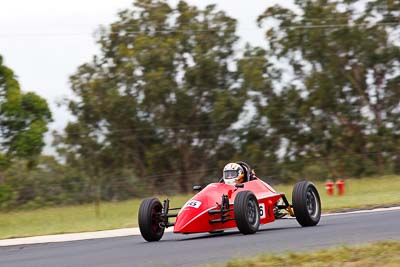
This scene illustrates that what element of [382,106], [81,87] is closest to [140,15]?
[81,87]

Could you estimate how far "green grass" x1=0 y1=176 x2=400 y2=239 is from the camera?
2892cm

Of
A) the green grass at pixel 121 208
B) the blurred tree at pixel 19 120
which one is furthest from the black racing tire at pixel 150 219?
the blurred tree at pixel 19 120

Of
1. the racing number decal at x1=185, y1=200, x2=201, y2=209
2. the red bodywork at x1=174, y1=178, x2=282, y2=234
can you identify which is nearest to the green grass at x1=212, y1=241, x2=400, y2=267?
the red bodywork at x1=174, y1=178, x2=282, y2=234

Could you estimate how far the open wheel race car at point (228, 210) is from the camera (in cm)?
1587

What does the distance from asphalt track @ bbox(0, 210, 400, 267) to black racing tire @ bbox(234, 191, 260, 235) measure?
21 cm

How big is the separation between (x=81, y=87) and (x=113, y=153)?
436 cm

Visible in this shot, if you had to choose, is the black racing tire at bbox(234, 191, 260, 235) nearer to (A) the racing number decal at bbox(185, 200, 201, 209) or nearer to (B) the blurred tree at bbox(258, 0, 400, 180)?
(A) the racing number decal at bbox(185, 200, 201, 209)

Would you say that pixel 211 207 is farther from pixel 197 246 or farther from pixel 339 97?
pixel 339 97

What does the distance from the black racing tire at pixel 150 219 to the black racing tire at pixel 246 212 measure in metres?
1.66

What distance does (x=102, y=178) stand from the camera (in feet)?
158

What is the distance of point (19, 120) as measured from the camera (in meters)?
40.1

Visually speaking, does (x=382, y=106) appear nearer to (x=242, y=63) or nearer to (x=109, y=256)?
(x=242, y=63)

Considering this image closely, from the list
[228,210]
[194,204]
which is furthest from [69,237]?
[228,210]

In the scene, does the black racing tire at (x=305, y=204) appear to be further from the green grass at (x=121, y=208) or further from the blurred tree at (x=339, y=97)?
the blurred tree at (x=339, y=97)
